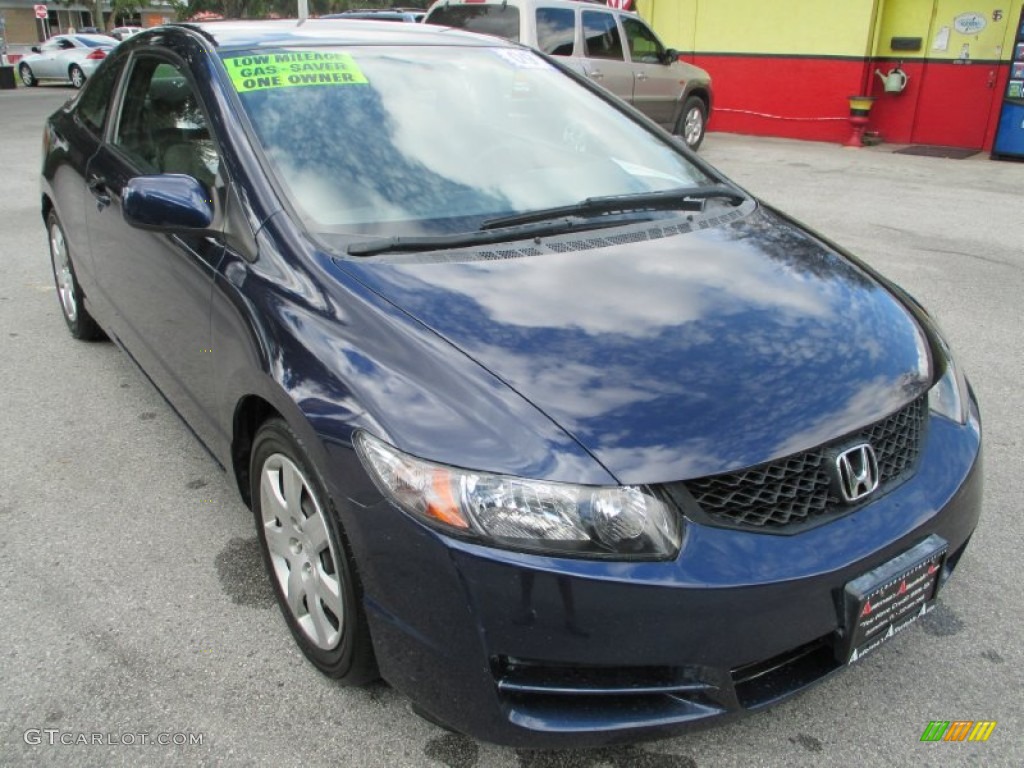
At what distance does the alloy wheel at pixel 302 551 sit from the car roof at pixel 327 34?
158 cm

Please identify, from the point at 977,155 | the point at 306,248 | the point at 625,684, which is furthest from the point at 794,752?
the point at 977,155

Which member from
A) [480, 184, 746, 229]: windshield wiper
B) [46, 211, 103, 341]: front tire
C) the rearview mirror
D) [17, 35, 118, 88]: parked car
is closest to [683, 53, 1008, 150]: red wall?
[480, 184, 746, 229]: windshield wiper

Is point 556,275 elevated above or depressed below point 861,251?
above

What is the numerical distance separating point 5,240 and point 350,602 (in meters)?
6.38

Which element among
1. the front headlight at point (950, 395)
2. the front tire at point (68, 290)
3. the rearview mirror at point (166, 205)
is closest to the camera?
the front headlight at point (950, 395)

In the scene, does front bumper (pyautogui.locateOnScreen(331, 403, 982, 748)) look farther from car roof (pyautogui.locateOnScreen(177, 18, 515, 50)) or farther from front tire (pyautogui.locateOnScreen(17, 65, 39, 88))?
front tire (pyautogui.locateOnScreen(17, 65, 39, 88))

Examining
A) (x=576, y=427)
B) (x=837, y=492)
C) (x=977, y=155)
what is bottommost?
(x=977, y=155)

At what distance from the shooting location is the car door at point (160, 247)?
2.76 meters

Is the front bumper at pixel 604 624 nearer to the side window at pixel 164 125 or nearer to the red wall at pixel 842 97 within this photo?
the side window at pixel 164 125

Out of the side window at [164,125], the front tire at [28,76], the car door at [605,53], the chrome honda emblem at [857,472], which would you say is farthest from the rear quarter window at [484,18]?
the front tire at [28,76]

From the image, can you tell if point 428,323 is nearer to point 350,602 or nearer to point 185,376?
point 350,602

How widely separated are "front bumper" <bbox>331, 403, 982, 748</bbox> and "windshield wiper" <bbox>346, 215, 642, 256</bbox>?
2.62ft

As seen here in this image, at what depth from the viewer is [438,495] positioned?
1.81m

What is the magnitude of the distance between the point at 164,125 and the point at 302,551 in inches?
70.8
